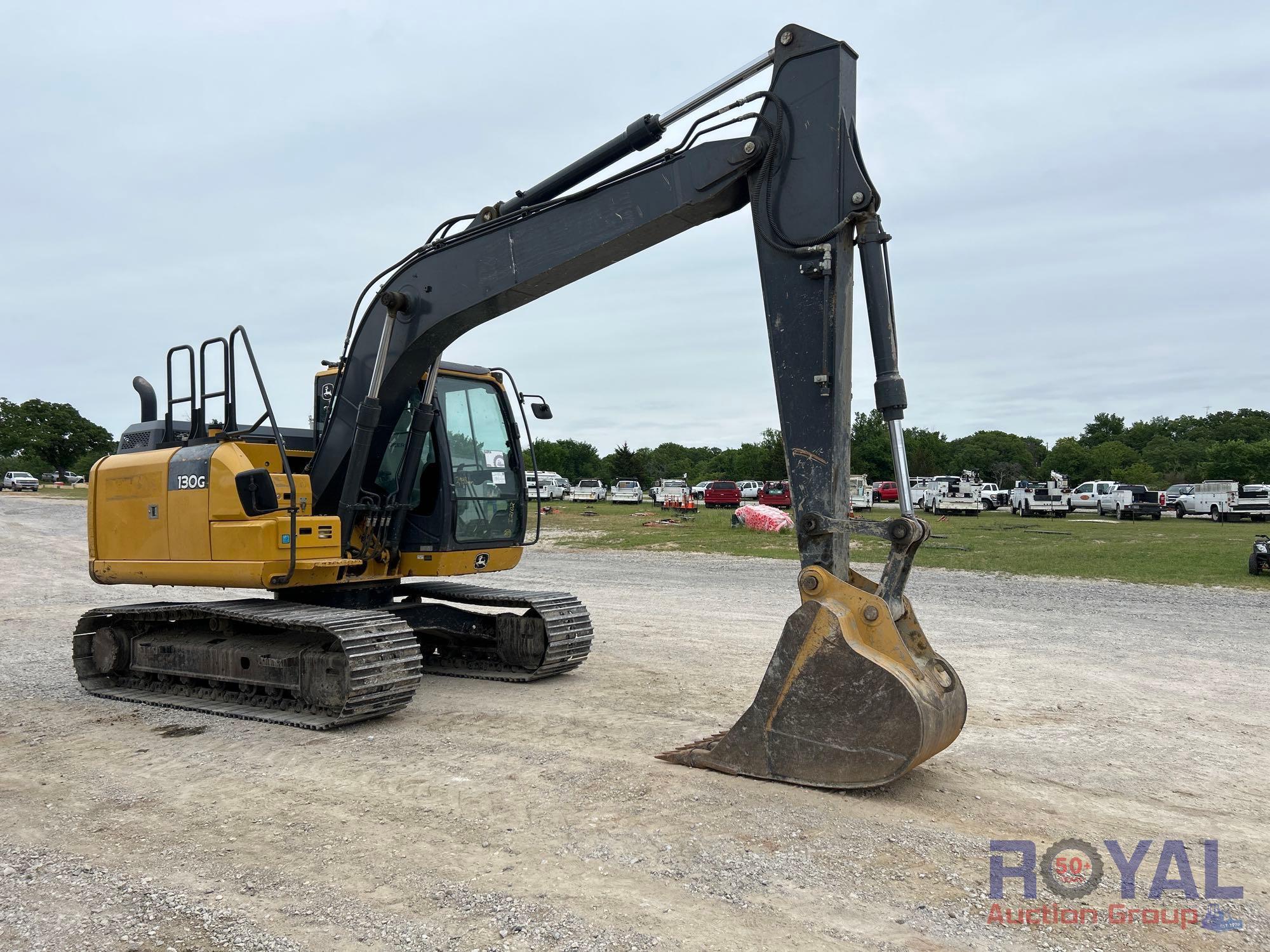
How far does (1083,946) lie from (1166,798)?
2.18m

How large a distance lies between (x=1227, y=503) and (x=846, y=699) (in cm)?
4267

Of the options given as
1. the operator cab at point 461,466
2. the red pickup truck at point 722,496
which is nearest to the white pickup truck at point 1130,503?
the red pickup truck at point 722,496

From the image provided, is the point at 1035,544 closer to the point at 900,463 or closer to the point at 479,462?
the point at 479,462

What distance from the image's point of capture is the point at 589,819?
16.7 feet

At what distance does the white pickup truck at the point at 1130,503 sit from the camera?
137ft

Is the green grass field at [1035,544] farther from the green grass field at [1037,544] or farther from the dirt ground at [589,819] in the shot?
the dirt ground at [589,819]

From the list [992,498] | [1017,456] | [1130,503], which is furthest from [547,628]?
[1017,456]

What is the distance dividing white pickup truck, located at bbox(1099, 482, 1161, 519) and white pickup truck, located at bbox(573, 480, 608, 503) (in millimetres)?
26087

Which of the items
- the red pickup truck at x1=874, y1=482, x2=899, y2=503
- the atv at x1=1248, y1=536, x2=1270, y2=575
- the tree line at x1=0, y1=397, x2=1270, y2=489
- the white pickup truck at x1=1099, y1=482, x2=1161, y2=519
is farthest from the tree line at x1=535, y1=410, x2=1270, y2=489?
the atv at x1=1248, y1=536, x2=1270, y2=575

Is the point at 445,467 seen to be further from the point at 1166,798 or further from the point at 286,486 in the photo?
the point at 1166,798

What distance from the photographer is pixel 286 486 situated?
26.0 ft

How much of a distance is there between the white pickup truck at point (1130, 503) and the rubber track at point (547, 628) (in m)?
39.1

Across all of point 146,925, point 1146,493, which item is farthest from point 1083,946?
point 1146,493

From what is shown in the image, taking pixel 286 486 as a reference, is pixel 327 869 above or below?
below
